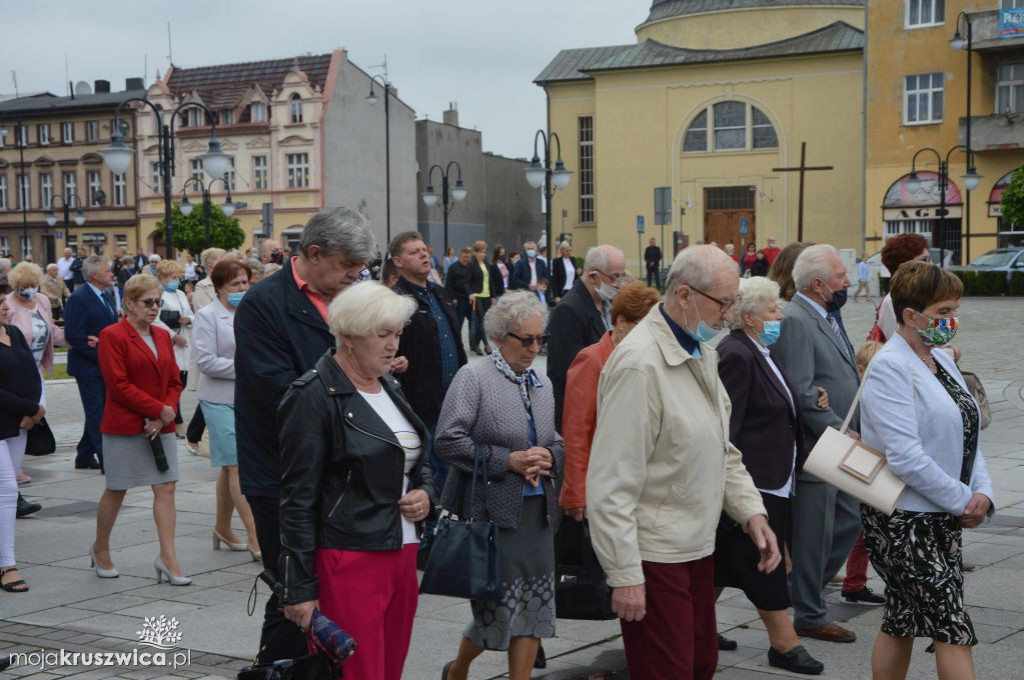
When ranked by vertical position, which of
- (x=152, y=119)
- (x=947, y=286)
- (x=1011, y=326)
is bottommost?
(x=1011, y=326)

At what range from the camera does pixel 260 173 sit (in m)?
68.3

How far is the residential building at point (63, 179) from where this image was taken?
71875 millimetres

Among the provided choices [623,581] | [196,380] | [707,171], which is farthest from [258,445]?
[707,171]

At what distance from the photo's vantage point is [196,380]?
34.4 feet

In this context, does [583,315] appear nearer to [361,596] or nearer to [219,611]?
[219,611]

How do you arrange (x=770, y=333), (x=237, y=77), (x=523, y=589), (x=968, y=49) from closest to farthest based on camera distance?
(x=523, y=589) → (x=770, y=333) → (x=968, y=49) → (x=237, y=77)

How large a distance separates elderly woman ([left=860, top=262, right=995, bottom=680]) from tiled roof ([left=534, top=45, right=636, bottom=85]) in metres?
65.6

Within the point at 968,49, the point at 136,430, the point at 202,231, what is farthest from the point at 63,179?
the point at 136,430

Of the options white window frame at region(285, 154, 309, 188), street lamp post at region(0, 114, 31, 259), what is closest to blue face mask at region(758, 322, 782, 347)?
white window frame at region(285, 154, 309, 188)

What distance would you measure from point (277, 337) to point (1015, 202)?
41.0 m

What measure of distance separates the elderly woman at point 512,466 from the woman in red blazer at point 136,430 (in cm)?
291

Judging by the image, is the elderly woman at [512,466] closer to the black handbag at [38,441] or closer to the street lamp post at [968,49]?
the black handbag at [38,441]

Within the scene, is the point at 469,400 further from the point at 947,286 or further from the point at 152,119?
the point at 152,119

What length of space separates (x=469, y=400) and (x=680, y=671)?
5.42 feet
